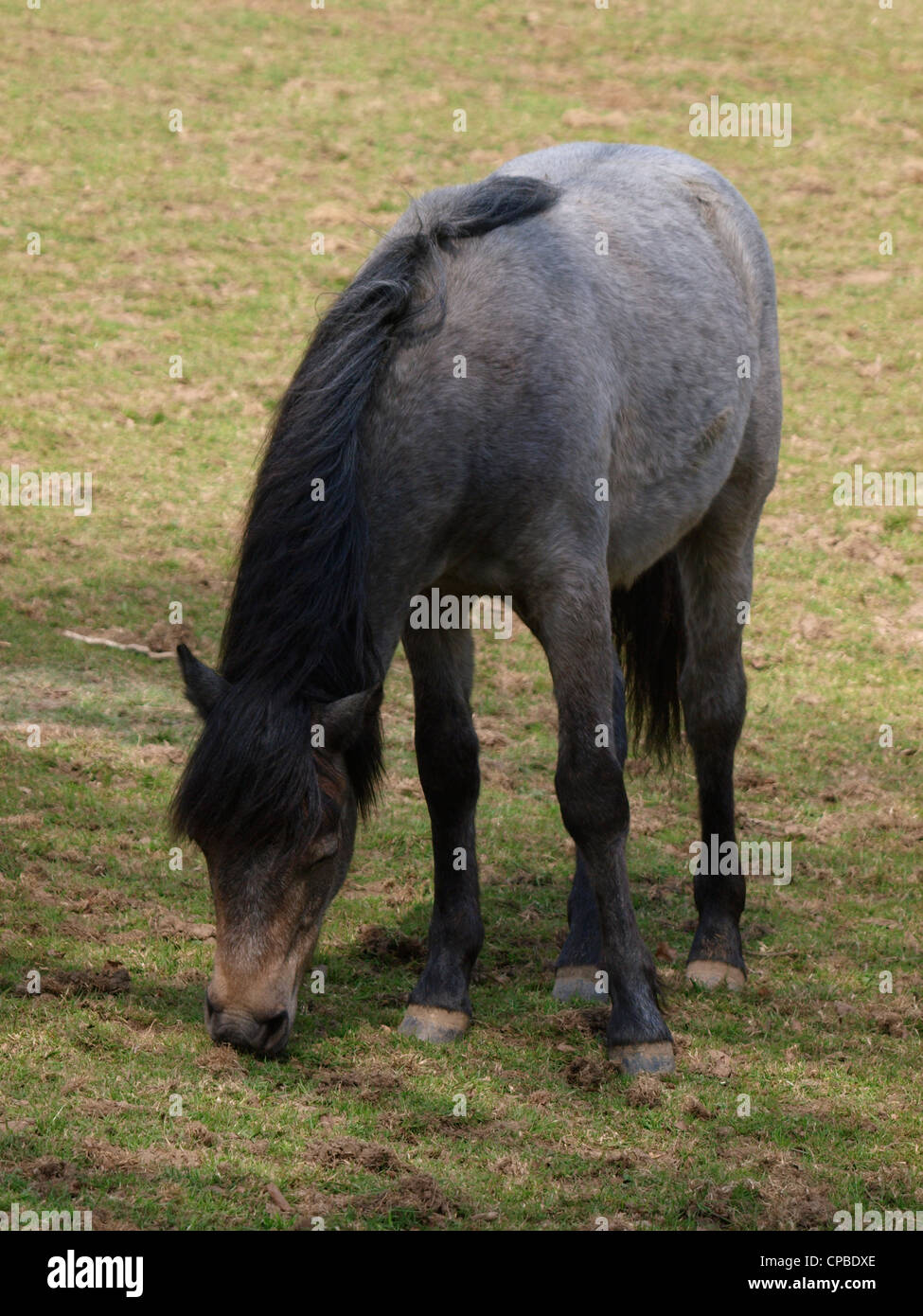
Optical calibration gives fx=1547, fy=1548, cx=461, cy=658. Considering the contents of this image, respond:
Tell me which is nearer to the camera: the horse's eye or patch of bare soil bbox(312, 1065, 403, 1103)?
the horse's eye

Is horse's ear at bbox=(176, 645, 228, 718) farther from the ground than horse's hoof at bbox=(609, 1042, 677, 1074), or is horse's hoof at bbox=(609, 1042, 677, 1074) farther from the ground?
horse's ear at bbox=(176, 645, 228, 718)

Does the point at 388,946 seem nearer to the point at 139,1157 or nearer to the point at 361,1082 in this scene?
the point at 361,1082

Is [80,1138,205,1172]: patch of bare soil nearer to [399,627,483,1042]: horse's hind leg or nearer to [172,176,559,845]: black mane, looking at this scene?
[172,176,559,845]: black mane

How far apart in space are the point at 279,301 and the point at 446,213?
10.2 metres

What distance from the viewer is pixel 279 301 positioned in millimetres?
15508

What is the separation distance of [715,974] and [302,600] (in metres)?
2.78

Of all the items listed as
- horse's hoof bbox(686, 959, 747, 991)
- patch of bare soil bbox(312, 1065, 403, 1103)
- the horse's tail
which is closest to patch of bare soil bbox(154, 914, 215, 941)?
patch of bare soil bbox(312, 1065, 403, 1103)

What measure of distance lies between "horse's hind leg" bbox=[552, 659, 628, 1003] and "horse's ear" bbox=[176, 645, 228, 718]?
192 centimetres

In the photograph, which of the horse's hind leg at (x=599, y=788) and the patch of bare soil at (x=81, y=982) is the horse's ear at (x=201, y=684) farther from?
the patch of bare soil at (x=81, y=982)

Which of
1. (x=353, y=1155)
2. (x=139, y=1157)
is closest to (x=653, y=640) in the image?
(x=353, y=1155)

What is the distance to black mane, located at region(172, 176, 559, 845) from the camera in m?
4.57

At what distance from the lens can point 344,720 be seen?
4.72m

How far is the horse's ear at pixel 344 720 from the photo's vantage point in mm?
4707

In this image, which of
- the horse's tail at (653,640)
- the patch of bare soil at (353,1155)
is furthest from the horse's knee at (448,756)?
the patch of bare soil at (353,1155)
